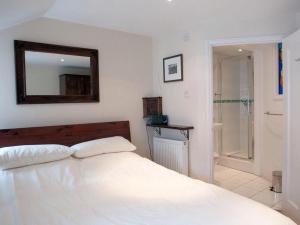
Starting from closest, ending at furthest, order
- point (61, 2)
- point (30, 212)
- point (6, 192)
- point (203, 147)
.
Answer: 1. point (30, 212)
2. point (6, 192)
3. point (61, 2)
4. point (203, 147)

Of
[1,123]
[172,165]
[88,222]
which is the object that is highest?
[1,123]

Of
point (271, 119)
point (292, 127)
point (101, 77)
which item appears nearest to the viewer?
point (292, 127)

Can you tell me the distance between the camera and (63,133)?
2.63 meters

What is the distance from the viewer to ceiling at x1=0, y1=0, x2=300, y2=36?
2180 millimetres

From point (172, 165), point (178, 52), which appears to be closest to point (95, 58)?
point (178, 52)

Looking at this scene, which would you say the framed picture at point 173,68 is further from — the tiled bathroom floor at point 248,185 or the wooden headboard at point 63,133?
the tiled bathroom floor at point 248,185

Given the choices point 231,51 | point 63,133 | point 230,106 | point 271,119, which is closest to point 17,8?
point 63,133

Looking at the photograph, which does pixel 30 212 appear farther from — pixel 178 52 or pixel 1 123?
pixel 178 52

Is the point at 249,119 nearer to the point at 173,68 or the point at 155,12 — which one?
the point at 173,68

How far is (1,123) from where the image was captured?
7.72ft

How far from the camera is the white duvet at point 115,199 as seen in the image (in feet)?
4.05

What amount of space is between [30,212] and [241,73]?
405 cm

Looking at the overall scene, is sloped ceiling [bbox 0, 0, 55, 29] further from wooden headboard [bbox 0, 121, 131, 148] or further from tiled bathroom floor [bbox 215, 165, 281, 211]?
tiled bathroom floor [bbox 215, 165, 281, 211]

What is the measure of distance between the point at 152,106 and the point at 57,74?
1.36m
